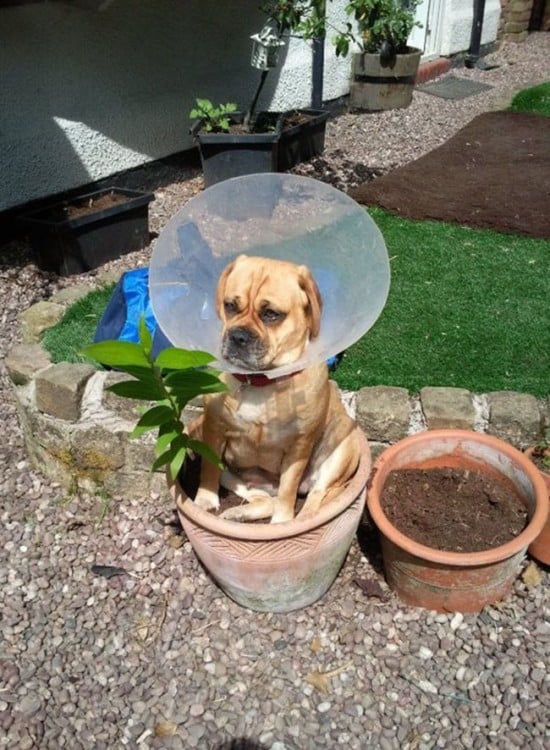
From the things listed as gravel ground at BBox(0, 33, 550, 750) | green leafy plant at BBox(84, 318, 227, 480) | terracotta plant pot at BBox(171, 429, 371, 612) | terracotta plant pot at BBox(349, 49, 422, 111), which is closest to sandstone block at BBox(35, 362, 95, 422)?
gravel ground at BBox(0, 33, 550, 750)

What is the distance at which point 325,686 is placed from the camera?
243 centimetres

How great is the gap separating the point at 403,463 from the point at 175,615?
1.05 meters

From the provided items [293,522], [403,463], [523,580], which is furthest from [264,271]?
[523,580]

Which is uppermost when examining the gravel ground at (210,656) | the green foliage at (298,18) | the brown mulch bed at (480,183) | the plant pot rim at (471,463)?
the green foliage at (298,18)

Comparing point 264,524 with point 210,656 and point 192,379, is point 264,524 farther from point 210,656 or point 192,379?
point 192,379

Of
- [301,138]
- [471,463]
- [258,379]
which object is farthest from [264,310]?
[301,138]

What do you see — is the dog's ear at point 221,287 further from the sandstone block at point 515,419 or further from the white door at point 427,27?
the white door at point 427,27

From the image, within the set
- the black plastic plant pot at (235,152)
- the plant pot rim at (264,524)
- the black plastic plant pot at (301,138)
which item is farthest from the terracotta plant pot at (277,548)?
the black plastic plant pot at (301,138)

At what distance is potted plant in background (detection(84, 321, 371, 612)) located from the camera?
6.57 ft

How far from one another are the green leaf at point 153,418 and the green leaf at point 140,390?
62 millimetres

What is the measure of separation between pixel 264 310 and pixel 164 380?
35cm

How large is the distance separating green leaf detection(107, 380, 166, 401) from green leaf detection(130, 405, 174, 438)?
0.06 metres

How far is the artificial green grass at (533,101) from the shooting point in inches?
332

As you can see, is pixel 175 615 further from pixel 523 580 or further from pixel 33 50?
pixel 33 50
